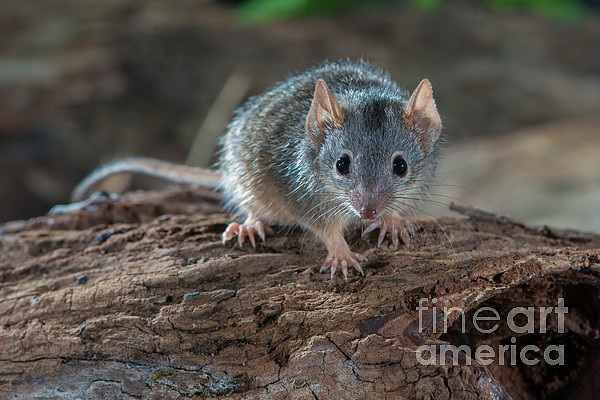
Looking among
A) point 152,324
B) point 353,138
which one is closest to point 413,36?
point 353,138

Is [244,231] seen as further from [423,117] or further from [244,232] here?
[423,117]

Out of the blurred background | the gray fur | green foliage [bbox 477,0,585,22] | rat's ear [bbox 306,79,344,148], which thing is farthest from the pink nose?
green foliage [bbox 477,0,585,22]

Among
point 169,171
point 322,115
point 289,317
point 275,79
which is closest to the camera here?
point 289,317

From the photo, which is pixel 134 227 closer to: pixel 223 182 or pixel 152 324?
pixel 223 182

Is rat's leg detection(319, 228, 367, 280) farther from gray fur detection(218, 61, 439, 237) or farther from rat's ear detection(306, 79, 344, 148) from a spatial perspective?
rat's ear detection(306, 79, 344, 148)

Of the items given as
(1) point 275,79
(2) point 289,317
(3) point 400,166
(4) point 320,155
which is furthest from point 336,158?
(1) point 275,79

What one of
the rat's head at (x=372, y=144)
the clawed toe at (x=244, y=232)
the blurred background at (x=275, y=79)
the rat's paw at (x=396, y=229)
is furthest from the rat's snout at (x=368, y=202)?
the blurred background at (x=275, y=79)
